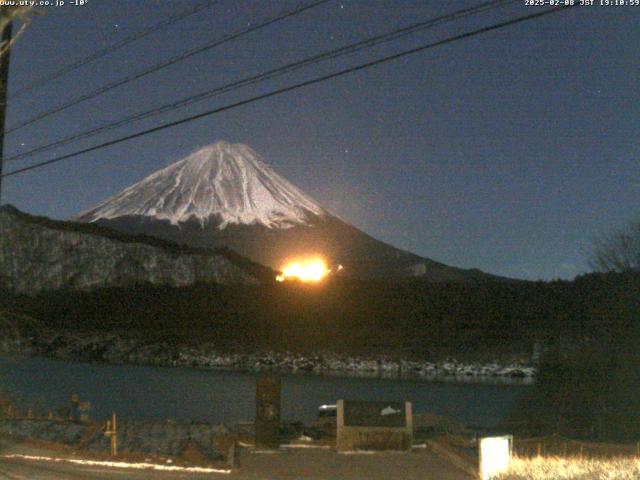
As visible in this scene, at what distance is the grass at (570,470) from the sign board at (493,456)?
161 millimetres

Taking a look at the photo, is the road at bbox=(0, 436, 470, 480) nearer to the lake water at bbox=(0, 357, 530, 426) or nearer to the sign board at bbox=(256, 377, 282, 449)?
the sign board at bbox=(256, 377, 282, 449)

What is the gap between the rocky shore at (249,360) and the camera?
121 m

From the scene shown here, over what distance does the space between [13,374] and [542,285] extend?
70443 millimetres

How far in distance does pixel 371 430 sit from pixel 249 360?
405 feet

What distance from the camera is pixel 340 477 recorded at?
1495cm

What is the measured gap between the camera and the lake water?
51.9 meters

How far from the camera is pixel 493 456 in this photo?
13031mm

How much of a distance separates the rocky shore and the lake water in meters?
23.5

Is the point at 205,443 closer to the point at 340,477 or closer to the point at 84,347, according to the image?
the point at 340,477

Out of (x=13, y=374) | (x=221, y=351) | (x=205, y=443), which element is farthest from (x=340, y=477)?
(x=221, y=351)

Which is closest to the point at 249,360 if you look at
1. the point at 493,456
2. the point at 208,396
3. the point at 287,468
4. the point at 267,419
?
the point at 208,396

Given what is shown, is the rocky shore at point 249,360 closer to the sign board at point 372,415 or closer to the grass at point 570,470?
the sign board at point 372,415

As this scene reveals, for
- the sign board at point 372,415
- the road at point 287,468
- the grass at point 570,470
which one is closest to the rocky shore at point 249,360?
the sign board at point 372,415

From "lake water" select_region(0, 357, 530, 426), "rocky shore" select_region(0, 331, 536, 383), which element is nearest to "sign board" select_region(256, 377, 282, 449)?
"lake water" select_region(0, 357, 530, 426)
